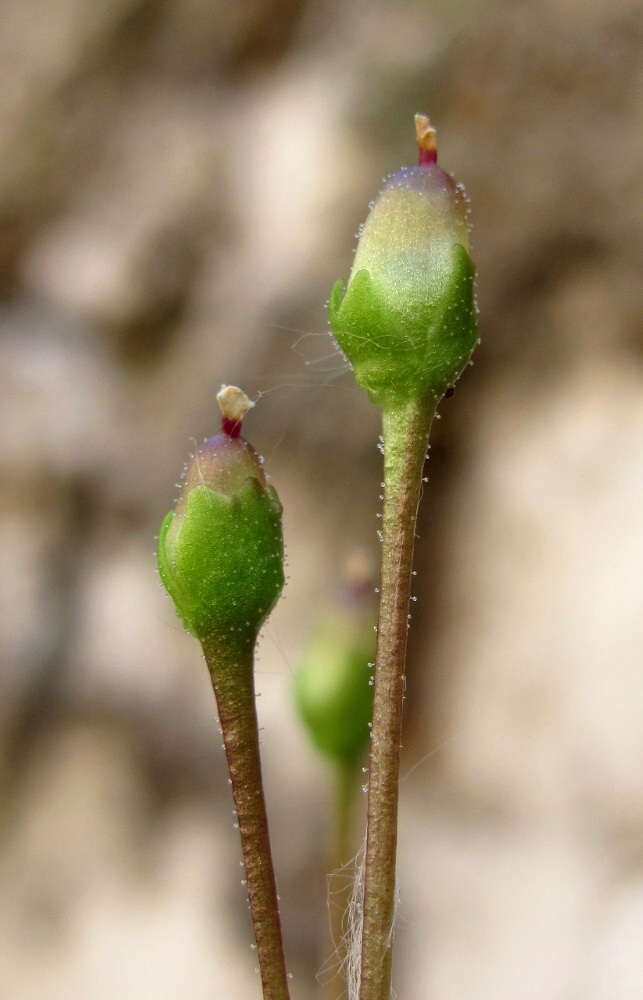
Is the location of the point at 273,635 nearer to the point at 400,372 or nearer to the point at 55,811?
the point at 55,811

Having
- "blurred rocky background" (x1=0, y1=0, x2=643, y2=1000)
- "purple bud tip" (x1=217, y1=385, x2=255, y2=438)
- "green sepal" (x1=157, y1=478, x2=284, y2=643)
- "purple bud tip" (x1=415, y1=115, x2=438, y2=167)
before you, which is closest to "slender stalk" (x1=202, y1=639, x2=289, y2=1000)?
"green sepal" (x1=157, y1=478, x2=284, y2=643)

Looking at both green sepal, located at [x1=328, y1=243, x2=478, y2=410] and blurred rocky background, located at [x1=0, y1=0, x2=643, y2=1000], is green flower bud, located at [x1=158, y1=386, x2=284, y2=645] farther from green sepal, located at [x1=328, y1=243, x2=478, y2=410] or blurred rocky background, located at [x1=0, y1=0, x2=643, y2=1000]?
blurred rocky background, located at [x1=0, y1=0, x2=643, y2=1000]

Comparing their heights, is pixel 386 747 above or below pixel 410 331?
below

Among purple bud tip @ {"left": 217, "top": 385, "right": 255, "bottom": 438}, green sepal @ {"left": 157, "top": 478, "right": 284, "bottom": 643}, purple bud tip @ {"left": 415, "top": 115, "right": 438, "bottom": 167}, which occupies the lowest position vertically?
green sepal @ {"left": 157, "top": 478, "right": 284, "bottom": 643}

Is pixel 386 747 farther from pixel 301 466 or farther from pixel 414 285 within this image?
pixel 301 466

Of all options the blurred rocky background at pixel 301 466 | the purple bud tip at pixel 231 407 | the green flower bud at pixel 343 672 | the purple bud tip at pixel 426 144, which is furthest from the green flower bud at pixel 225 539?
the blurred rocky background at pixel 301 466

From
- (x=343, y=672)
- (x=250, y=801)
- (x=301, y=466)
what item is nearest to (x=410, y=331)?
(x=250, y=801)

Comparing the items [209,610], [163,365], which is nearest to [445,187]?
[209,610]
